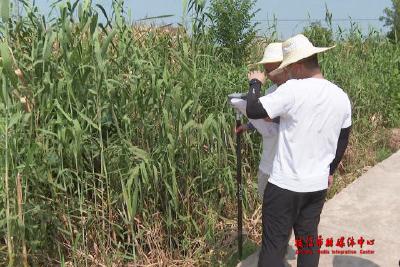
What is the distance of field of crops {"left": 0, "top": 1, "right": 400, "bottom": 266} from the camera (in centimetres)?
271

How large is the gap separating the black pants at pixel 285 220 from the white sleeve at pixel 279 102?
0.42 meters

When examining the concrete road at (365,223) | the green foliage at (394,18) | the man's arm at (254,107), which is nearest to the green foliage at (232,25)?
the concrete road at (365,223)

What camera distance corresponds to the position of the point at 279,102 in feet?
7.33

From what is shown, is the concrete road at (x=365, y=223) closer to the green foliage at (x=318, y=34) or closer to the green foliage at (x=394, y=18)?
the green foliage at (x=318, y=34)

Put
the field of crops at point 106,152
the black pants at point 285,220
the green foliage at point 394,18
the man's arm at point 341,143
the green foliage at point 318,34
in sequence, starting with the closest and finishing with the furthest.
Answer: the black pants at point 285,220 < the man's arm at point 341,143 < the field of crops at point 106,152 < the green foliage at point 318,34 < the green foliage at point 394,18

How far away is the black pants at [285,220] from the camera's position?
7.90 ft

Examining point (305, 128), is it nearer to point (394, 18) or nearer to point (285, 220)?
point (285, 220)

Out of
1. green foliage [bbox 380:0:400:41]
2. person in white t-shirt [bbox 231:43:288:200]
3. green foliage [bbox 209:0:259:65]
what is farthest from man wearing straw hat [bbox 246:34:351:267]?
green foliage [bbox 380:0:400:41]

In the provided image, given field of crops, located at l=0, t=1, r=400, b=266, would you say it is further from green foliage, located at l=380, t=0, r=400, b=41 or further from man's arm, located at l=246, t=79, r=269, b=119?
green foliage, located at l=380, t=0, r=400, b=41

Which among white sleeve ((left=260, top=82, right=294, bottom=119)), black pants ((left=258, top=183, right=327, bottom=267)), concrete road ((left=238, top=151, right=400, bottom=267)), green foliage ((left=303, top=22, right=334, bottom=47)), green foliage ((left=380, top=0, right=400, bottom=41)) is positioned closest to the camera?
white sleeve ((left=260, top=82, right=294, bottom=119))

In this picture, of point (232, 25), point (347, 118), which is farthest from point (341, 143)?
point (232, 25)

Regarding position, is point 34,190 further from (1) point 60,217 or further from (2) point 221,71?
(2) point 221,71

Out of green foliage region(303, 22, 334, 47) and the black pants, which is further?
green foliage region(303, 22, 334, 47)

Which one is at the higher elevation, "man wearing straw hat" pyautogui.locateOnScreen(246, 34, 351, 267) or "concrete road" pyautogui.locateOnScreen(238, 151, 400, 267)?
"man wearing straw hat" pyautogui.locateOnScreen(246, 34, 351, 267)
